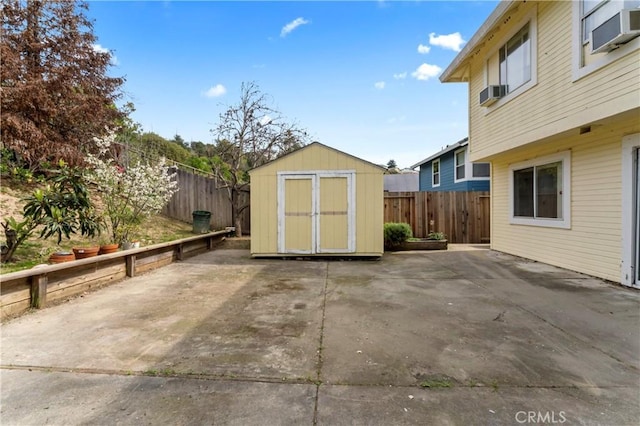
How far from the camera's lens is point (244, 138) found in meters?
10.1

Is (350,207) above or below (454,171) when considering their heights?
below

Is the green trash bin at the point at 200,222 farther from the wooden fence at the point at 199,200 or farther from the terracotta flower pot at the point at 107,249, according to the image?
the terracotta flower pot at the point at 107,249

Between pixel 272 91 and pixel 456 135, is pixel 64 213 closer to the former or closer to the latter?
pixel 272 91

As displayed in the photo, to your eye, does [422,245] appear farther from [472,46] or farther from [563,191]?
[472,46]

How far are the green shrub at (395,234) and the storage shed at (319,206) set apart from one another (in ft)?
4.86

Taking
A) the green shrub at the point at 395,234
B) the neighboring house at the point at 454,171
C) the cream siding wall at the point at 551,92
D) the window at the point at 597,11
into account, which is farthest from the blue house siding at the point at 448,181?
the window at the point at 597,11

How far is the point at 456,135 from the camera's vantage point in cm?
1709

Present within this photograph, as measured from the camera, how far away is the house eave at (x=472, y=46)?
6026mm

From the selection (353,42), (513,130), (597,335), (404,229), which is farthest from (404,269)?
(353,42)

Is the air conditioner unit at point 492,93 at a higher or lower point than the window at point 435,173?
higher

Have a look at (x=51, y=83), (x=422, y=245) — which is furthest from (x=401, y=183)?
(x=51, y=83)

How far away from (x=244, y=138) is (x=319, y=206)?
458cm

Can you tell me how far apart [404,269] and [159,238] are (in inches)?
229

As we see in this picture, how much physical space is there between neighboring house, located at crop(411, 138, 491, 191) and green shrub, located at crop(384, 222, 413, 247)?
3.47 m
